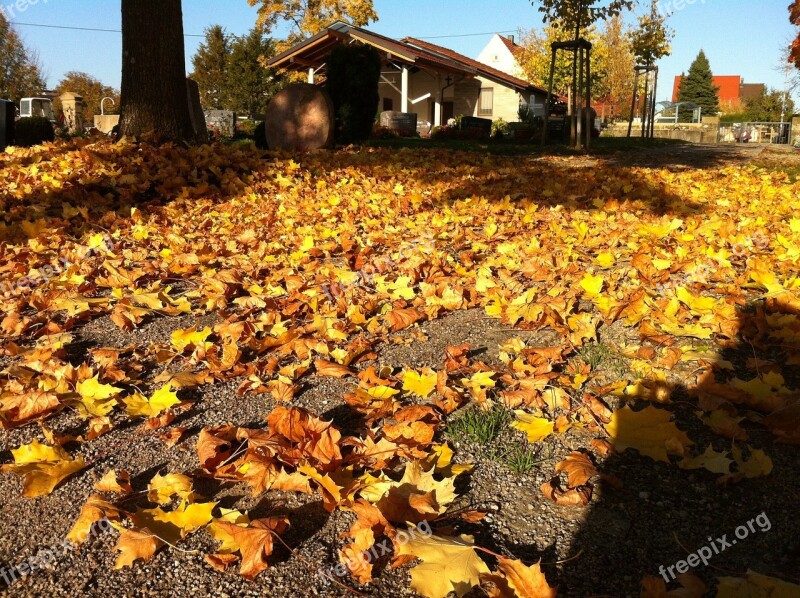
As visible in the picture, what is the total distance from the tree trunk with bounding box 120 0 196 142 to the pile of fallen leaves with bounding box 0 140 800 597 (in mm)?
1991

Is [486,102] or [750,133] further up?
[486,102]

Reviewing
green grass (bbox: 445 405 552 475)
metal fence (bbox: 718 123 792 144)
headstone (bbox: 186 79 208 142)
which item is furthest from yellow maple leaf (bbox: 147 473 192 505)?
metal fence (bbox: 718 123 792 144)

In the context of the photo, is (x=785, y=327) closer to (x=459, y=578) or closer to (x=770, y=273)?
(x=770, y=273)

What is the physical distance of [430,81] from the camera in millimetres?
33031

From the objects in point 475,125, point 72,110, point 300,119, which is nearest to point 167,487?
point 300,119

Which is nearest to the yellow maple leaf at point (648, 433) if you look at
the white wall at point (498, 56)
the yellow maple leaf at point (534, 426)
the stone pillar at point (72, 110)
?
the yellow maple leaf at point (534, 426)

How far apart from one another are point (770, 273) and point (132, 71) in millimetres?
7640

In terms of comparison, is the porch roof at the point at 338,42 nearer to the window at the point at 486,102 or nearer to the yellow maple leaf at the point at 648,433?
the window at the point at 486,102

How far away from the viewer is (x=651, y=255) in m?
3.97

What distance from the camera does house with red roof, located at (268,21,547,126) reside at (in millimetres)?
25469

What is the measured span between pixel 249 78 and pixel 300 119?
3639cm

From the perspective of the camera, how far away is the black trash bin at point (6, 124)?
9.38 metres

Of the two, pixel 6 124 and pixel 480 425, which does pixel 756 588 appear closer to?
pixel 480 425

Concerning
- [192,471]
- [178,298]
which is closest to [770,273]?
[192,471]
